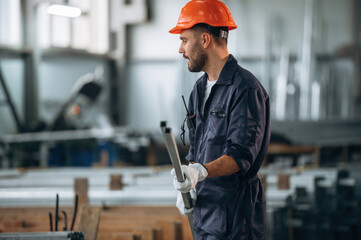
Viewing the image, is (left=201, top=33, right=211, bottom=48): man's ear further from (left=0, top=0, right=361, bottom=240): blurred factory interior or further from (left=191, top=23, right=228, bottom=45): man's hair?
(left=0, top=0, right=361, bottom=240): blurred factory interior

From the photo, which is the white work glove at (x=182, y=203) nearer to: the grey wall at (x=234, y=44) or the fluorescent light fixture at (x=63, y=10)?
the fluorescent light fixture at (x=63, y=10)

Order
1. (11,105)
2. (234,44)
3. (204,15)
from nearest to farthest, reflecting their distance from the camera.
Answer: (204,15), (11,105), (234,44)

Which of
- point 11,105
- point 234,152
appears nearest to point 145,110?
point 11,105

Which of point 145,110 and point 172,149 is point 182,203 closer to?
point 172,149

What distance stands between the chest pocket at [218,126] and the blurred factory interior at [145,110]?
779 millimetres

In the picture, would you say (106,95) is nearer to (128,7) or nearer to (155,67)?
(155,67)

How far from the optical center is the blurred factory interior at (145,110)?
3.53m

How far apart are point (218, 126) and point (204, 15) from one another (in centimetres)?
39

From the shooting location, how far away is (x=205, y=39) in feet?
6.29

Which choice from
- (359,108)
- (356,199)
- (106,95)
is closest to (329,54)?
(359,108)

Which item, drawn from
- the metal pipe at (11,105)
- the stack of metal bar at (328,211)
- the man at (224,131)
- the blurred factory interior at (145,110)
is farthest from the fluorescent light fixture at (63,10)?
the man at (224,131)

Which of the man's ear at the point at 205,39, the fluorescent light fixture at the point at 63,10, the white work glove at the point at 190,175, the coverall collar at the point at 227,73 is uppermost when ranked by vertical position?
the fluorescent light fixture at the point at 63,10

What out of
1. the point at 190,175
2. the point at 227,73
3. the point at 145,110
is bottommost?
the point at 145,110

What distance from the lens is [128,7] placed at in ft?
41.5
